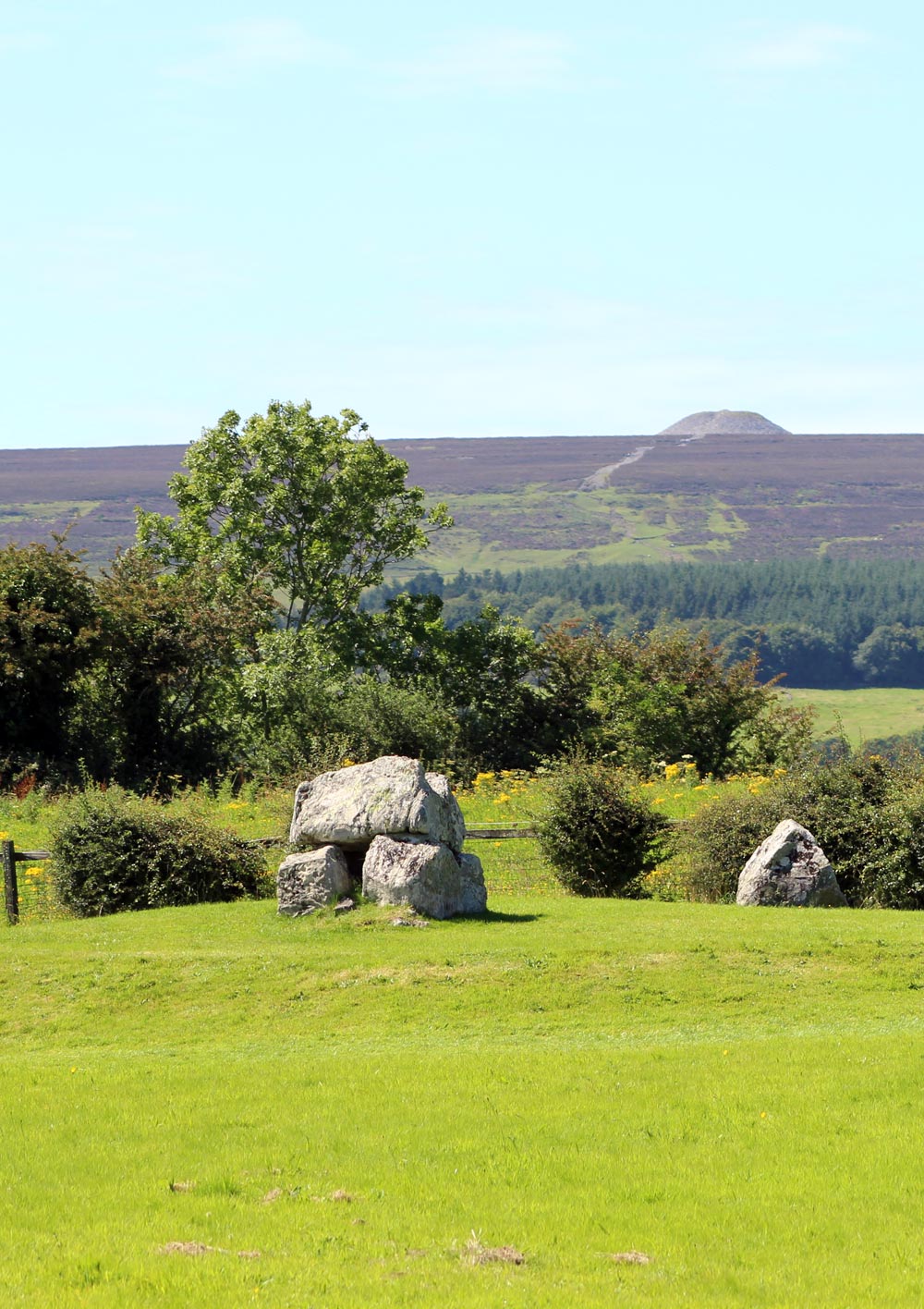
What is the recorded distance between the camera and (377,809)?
76.8 feet

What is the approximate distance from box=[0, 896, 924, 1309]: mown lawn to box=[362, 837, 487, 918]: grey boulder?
731mm

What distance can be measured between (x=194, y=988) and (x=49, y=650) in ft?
90.3

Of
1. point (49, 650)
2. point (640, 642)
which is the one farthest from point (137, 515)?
point (640, 642)

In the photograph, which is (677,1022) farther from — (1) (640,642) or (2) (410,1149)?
(1) (640,642)

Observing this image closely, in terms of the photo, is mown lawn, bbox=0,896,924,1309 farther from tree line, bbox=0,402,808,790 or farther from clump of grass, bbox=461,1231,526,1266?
tree line, bbox=0,402,808,790

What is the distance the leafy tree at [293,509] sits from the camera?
5356 cm

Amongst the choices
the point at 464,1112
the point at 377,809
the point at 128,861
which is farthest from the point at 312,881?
the point at 464,1112

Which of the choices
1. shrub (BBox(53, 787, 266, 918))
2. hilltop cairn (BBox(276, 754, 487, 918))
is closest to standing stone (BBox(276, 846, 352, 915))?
hilltop cairn (BBox(276, 754, 487, 918))

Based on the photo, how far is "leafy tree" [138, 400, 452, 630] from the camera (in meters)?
53.6

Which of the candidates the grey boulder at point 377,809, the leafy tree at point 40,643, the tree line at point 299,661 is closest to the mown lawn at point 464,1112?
the grey boulder at point 377,809

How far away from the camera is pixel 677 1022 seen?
1706 centimetres

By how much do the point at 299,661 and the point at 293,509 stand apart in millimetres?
9667

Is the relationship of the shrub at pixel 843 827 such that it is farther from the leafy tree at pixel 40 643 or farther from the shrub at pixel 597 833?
the leafy tree at pixel 40 643

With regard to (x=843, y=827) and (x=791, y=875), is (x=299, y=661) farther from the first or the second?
(x=791, y=875)
